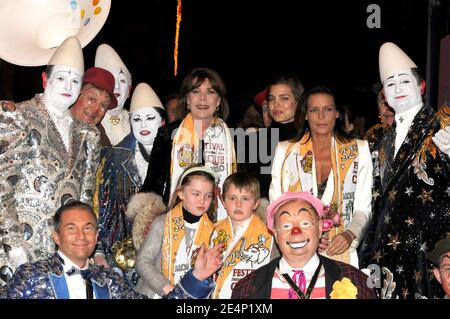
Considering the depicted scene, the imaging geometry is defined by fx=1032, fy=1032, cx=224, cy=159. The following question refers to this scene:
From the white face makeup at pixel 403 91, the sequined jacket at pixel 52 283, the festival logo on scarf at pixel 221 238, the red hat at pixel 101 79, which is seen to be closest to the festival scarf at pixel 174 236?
the festival logo on scarf at pixel 221 238

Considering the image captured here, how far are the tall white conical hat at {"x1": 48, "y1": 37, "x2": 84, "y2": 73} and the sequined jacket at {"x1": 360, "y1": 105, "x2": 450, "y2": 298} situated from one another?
6.95ft

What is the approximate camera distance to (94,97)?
738 cm

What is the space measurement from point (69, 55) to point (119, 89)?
1.21m

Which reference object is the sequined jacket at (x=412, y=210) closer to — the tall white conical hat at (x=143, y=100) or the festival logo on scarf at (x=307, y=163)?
the festival logo on scarf at (x=307, y=163)

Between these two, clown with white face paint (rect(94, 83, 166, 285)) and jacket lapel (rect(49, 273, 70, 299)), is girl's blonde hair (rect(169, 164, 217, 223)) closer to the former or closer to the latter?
clown with white face paint (rect(94, 83, 166, 285))

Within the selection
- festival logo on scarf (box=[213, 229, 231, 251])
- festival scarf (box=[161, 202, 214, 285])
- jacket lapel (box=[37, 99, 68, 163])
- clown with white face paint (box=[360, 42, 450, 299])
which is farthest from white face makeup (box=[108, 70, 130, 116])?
clown with white face paint (box=[360, 42, 450, 299])

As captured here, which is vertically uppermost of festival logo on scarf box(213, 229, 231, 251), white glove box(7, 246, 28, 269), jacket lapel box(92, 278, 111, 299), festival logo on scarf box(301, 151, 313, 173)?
festival logo on scarf box(301, 151, 313, 173)

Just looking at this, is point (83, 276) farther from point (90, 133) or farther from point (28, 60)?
point (28, 60)

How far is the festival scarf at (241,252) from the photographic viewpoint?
6.31 meters

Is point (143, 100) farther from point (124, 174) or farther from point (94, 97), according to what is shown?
point (124, 174)

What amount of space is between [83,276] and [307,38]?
644cm

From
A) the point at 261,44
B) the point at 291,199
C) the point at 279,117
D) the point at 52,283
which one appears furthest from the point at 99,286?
the point at 261,44

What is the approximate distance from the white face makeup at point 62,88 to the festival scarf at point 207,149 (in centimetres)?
80

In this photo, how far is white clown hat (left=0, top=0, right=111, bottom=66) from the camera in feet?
24.0
